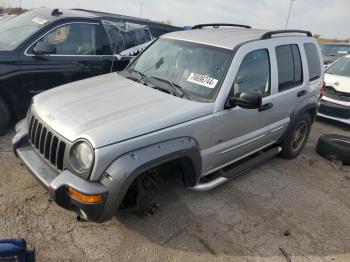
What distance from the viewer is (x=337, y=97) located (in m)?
7.70

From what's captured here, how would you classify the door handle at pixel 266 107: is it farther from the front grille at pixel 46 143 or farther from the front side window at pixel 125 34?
the front side window at pixel 125 34

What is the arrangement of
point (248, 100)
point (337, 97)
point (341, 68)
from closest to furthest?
point (248, 100) → point (337, 97) → point (341, 68)

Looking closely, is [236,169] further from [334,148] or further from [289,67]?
[334,148]

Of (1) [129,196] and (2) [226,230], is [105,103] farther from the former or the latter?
(2) [226,230]

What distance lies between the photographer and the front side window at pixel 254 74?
3.76 meters

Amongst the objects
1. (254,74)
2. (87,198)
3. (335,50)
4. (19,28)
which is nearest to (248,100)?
(254,74)

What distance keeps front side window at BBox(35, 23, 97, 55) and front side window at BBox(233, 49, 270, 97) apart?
9.05 feet

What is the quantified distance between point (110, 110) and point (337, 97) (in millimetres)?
6203

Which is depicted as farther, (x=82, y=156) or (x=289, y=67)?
(x=289, y=67)

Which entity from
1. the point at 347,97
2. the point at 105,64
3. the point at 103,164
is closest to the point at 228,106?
the point at 103,164

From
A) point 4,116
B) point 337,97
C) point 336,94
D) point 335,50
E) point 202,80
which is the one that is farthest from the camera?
point 335,50

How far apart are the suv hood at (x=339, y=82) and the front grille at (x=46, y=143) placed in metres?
6.70

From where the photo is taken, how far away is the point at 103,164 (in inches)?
106

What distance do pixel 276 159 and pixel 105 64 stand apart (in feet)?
10.2
